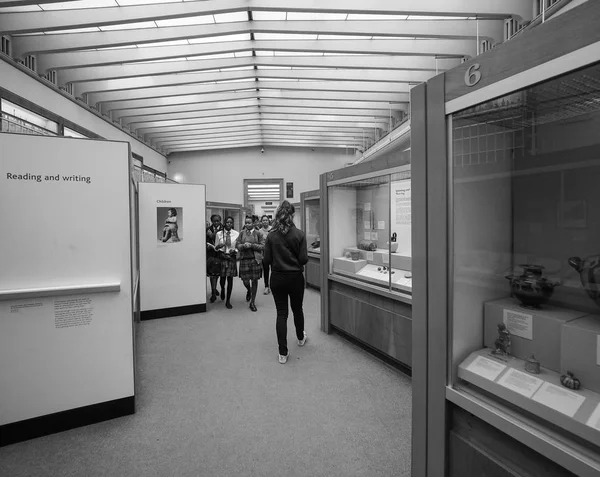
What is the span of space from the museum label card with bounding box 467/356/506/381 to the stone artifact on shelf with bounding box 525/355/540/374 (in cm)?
9

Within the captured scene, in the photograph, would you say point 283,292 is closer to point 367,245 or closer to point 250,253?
point 367,245

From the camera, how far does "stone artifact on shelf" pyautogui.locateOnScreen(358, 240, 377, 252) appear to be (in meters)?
4.32

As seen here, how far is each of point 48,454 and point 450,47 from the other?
7.35 metres

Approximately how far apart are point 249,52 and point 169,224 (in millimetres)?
4149

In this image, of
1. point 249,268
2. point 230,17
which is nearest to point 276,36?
point 230,17

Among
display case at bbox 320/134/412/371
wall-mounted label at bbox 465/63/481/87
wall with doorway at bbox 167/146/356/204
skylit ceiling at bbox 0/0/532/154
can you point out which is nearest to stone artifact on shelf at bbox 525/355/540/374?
wall-mounted label at bbox 465/63/481/87

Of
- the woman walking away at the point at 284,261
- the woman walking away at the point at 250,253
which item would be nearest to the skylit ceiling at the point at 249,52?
the woman walking away at the point at 284,261

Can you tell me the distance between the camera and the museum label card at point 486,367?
4.42 ft

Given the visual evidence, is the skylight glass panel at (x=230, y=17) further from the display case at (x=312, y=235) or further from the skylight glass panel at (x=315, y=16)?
the display case at (x=312, y=235)

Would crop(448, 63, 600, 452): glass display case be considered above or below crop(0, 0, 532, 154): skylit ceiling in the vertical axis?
below

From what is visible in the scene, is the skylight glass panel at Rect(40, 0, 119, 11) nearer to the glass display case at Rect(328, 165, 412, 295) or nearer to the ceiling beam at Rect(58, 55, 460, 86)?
the ceiling beam at Rect(58, 55, 460, 86)

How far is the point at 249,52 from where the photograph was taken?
6.63 metres

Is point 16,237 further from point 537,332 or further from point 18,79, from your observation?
point 18,79

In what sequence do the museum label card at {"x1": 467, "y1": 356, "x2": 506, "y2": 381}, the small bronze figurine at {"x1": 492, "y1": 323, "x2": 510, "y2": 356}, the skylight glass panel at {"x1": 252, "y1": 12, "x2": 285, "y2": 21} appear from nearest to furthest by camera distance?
the museum label card at {"x1": 467, "y1": 356, "x2": 506, "y2": 381}, the small bronze figurine at {"x1": 492, "y1": 323, "x2": 510, "y2": 356}, the skylight glass panel at {"x1": 252, "y1": 12, "x2": 285, "y2": 21}
